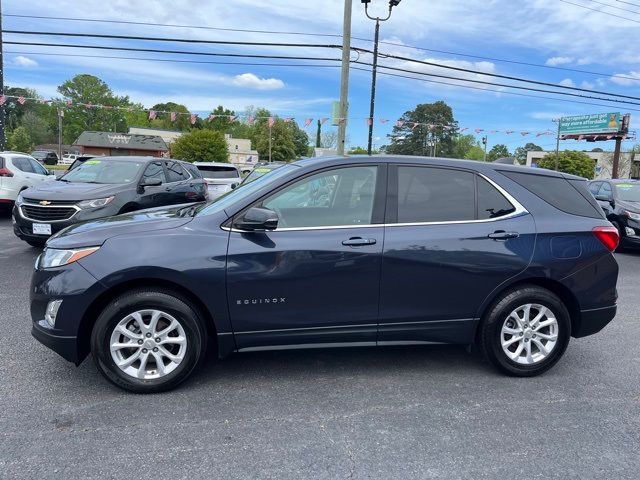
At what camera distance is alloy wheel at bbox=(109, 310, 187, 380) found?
128 inches

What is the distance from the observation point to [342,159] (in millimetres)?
3662

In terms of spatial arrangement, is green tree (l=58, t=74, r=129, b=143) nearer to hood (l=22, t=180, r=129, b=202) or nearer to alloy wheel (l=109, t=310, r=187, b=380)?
hood (l=22, t=180, r=129, b=202)

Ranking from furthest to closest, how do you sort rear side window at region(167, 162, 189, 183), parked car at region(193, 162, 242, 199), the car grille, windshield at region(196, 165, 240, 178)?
windshield at region(196, 165, 240, 178) → parked car at region(193, 162, 242, 199) → rear side window at region(167, 162, 189, 183) → the car grille

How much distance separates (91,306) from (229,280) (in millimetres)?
926

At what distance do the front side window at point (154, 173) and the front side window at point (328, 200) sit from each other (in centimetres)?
535

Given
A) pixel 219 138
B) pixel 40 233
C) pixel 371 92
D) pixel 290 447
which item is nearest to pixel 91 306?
pixel 290 447

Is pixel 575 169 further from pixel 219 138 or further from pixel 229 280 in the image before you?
pixel 229 280

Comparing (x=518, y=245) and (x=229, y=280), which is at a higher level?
(x=518, y=245)

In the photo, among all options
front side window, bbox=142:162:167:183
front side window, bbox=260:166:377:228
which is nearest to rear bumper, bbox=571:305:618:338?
front side window, bbox=260:166:377:228

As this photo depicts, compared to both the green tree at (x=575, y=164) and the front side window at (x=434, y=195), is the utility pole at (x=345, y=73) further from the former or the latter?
the green tree at (x=575, y=164)

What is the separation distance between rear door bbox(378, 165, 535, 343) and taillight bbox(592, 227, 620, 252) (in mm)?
583

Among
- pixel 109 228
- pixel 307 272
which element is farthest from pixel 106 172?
pixel 307 272

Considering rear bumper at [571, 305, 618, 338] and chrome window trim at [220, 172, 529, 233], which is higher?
chrome window trim at [220, 172, 529, 233]

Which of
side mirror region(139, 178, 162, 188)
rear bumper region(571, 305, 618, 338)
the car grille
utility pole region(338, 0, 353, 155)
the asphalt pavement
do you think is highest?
utility pole region(338, 0, 353, 155)
